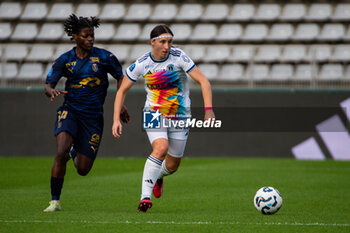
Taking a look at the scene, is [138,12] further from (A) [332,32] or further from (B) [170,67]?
(B) [170,67]

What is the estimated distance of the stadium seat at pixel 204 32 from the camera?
74.8 ft

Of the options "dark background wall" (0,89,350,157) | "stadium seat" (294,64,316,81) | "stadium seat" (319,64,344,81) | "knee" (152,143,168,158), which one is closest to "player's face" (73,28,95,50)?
"knee" (152,143,168,158)

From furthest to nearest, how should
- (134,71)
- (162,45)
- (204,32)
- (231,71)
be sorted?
(204,32), (231,71), (134,71), (162,45)

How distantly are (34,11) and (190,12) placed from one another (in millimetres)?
5870

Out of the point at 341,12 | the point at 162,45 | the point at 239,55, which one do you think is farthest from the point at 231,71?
the point at 162,45

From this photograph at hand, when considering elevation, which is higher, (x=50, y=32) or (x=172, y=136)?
(x=172, y=136)

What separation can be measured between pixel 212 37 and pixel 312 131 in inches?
256

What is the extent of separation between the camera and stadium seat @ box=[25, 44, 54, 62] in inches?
787

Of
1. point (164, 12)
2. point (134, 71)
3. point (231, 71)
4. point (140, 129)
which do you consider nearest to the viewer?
point (134, 71)

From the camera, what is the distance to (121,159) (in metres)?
17.9

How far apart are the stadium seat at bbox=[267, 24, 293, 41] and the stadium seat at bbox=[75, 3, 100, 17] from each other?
6509mm

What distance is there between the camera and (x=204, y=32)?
23000 millimetres

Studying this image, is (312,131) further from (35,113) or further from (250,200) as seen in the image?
(250,200)

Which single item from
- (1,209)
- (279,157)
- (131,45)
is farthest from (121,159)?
(1,209)
